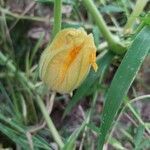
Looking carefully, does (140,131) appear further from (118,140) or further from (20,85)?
(20,85)

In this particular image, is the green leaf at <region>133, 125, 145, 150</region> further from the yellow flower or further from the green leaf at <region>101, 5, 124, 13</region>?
the green leaf at <region>101, 5, 124, 13</region>

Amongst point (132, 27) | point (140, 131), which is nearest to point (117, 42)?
point (132, 27)

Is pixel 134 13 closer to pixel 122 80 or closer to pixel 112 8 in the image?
pixel 112 8

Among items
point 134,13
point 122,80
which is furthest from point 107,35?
point 122,80

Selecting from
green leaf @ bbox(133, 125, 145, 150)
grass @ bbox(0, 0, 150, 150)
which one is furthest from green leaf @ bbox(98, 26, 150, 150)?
green leaf @ bbox(133, 125, 145, 150)

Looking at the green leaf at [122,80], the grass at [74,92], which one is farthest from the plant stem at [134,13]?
the green leaf at [122,80]

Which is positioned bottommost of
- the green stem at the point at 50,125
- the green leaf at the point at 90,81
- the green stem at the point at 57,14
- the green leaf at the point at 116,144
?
the green leaf at the point at 116,144

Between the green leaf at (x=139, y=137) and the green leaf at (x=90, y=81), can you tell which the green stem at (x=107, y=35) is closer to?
the green leaf at (x=90, y=81)
